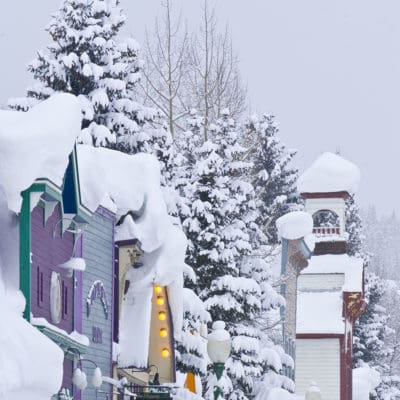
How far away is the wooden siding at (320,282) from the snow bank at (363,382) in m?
4.81

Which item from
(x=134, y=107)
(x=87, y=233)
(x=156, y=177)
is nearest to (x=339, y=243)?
(x=134, y=107)

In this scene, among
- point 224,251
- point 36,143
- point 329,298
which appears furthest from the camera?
point 329,298

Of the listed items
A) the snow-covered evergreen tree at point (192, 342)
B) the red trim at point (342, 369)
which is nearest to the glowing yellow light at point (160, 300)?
the snow-covered evergreen tree at point (192, 342)

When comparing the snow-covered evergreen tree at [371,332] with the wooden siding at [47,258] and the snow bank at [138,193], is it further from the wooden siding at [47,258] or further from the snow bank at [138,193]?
the wooden siding at [47,258]

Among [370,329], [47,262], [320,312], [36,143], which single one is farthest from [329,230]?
[36,143]

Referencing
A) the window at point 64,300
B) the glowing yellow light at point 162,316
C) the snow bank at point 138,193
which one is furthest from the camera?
the glowing yellow light at point 162,316

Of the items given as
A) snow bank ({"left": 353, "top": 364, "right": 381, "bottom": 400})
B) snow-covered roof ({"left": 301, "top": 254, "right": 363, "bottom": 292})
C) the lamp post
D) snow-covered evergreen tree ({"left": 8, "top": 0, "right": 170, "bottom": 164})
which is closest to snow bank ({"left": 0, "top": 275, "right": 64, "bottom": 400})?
the lamp post

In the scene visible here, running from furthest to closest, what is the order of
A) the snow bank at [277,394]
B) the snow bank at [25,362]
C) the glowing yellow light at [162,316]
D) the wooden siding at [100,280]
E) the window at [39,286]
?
1. the snow bank at [277,394]
2. the glowing yellow light at [162,316]
3. the wooden siding at [100,280]
4. the window at [39,286]
5. the snow bank at [25,362]

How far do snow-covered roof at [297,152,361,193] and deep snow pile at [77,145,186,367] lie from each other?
2695 centimetres

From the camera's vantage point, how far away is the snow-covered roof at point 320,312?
51906 millimetres

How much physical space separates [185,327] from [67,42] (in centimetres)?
801

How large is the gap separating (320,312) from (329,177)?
6398 millimetres

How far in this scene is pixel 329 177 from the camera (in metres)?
56.4

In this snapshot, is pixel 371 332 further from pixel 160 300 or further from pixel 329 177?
pixel 160 300
